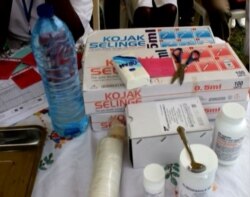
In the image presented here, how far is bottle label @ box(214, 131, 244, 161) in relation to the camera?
22.0 inches

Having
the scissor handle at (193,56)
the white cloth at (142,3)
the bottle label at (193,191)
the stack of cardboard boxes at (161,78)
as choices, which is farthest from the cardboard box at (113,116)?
the white cloth at (142,3)

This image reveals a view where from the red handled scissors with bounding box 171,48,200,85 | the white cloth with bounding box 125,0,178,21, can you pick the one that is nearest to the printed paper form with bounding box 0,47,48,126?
the red handled scissors with bounding box 171,48,200,85

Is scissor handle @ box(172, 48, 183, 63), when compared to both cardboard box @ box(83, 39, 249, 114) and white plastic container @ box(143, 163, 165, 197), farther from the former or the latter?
white plastic container @ box(143, 163, 165, 197)

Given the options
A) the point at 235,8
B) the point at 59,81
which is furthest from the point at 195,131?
the point at 235,8

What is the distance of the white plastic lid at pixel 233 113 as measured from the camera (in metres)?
0.54

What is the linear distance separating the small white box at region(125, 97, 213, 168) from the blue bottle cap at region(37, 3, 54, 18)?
0.24 meters

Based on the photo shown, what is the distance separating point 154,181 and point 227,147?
0.16 m

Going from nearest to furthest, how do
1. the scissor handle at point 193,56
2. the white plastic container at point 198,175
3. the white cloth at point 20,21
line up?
the white plastic container at point 198,175 < the scissor handle at point 193,56 < the white cloth at point 20,21

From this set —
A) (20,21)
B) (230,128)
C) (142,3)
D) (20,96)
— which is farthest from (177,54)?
(142,3)

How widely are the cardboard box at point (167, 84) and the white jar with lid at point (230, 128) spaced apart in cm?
11

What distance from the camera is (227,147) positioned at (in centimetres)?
58

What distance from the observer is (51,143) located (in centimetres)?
70

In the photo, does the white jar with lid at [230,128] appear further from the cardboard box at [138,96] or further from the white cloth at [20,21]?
the white cloth at [20,21]

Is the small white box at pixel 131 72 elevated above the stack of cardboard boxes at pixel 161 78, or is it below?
above
